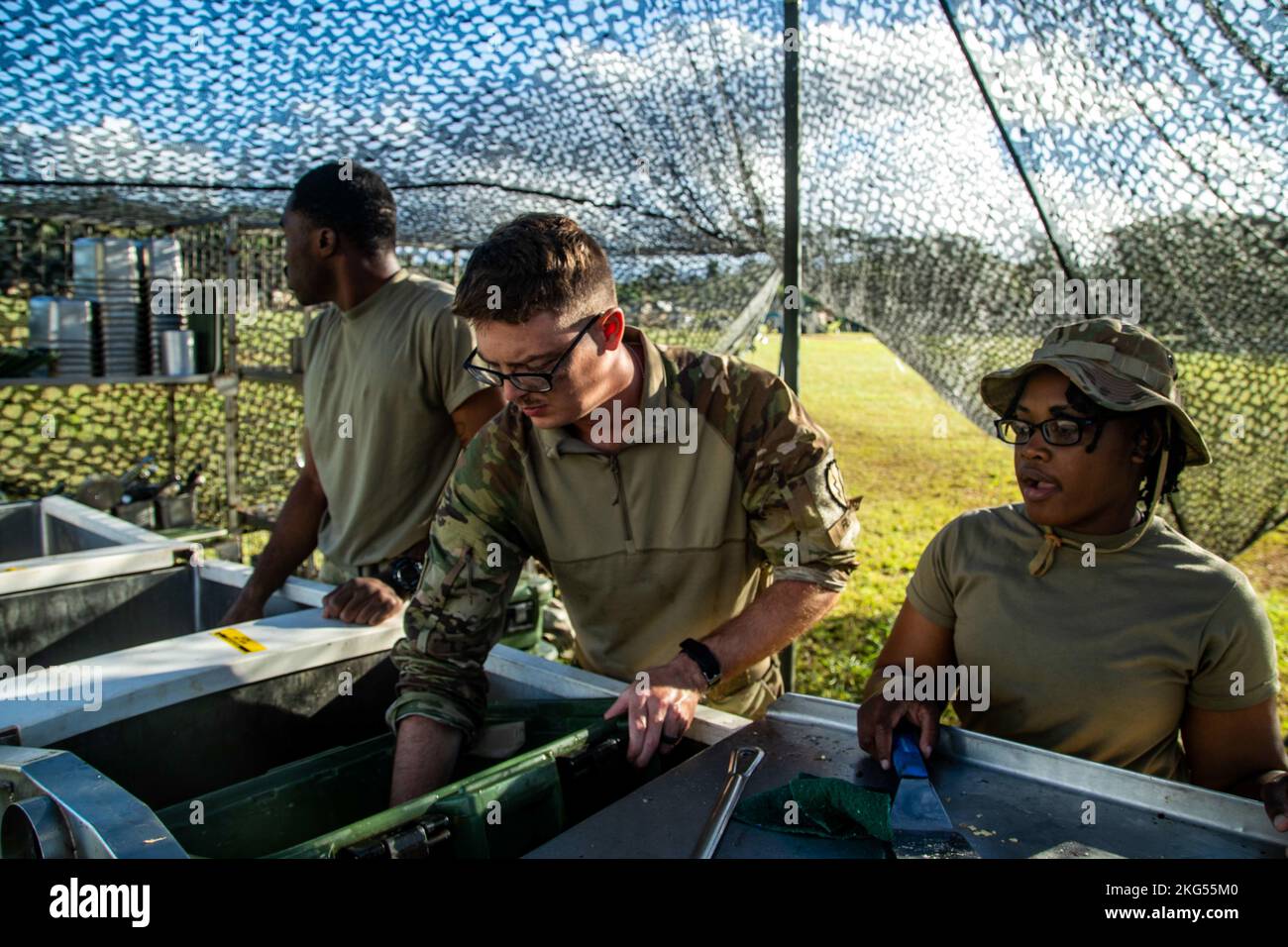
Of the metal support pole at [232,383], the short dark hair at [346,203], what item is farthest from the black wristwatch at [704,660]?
the metal support pole at [232,383]

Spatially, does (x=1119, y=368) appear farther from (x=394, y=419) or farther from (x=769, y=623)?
(x=394, y=419)

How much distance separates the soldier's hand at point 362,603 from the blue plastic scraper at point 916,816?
1228 millimetres

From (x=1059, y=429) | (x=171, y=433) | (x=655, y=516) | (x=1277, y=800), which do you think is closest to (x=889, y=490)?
(x=171, y=433)

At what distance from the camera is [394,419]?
9.18 feet

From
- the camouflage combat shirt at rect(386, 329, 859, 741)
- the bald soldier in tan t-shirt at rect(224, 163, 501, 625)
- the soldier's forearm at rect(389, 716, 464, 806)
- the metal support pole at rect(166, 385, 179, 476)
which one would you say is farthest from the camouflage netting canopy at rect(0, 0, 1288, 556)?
the metal support pole at rect(166, 385, 179, 476)

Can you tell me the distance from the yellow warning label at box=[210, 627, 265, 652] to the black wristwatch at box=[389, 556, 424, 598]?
1.32ft

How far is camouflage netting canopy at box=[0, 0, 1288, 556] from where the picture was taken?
2676 millimetres

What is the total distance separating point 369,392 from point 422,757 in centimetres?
146

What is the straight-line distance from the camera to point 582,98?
11.6 ft

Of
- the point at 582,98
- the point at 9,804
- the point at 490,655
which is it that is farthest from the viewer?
the point at 582,98
